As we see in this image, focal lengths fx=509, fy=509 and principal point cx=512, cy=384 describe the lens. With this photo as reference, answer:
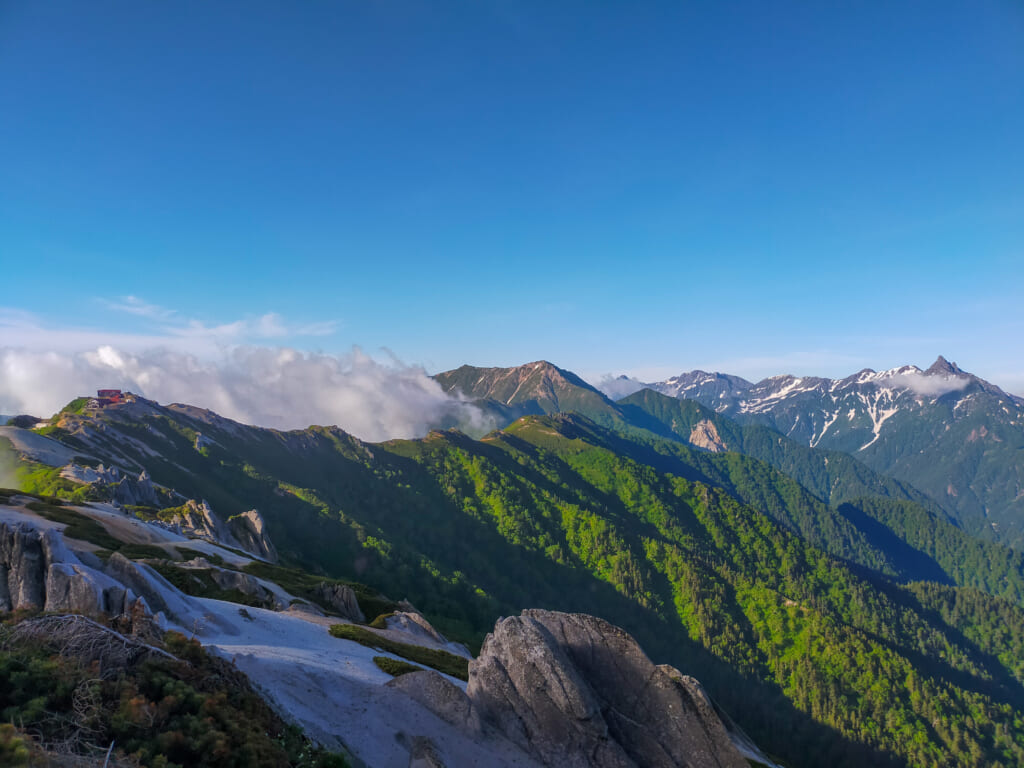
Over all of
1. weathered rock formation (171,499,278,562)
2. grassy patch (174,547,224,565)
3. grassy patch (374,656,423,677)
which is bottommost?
weathered rock formation (171,499,278,562)

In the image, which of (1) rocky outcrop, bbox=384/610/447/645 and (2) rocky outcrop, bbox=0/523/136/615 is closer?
(2) rocky outcrop, bbox=0/523/136/615

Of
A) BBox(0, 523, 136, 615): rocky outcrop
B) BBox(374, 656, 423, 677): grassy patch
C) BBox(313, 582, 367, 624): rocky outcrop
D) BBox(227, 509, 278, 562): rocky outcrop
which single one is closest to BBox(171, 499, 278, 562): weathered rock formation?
BBox(227, 509, 278, 562): rocky outcrop

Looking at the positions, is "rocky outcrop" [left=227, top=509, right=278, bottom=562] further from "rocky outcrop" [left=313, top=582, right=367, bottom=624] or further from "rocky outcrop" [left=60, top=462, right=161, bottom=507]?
"rocky outcrop" [left=313, top=582, right=367, bottom=624]

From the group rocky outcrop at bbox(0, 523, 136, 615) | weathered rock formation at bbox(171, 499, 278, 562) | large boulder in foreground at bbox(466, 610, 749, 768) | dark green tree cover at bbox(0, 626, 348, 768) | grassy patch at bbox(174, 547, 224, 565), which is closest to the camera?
dark green tree cover at bbox(0, 626, 348, 768)

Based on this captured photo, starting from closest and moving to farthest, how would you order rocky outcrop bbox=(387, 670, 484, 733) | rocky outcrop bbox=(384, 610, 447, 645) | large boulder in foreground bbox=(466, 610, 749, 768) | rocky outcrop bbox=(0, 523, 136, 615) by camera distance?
rocky outcrop bbox=(387, 670, 484, 733) → large boulder in foreground bbox=(466, 610, 749, 768) → rocky outcrop bbox=(0, 523, 136, 615) → rocky outcrop bbox=(384, 610, 447, 645)

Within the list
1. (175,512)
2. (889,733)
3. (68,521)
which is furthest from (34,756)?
(889,733)

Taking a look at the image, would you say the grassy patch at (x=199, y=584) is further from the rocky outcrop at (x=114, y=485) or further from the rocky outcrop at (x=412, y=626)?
the rocky outcrop at (x=114, y=485)

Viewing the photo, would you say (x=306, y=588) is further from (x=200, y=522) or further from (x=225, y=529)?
(x=225, y=529)

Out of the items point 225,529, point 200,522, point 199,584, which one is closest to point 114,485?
point 200,522
